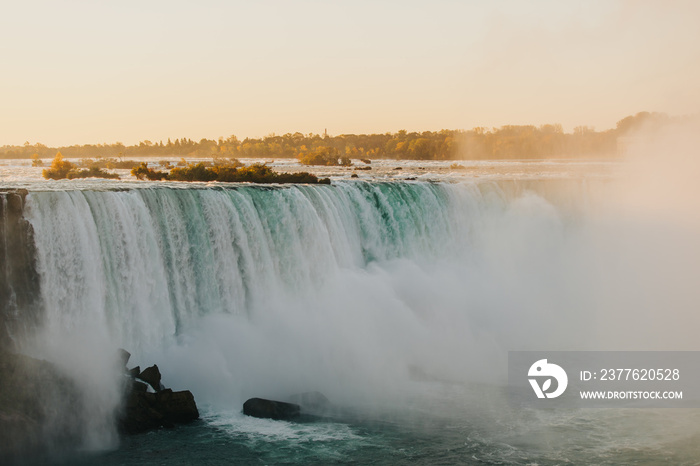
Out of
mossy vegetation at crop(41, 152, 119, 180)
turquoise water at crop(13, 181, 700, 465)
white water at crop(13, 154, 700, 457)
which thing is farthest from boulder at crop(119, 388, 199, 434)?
mossy vegetation at crop(41, 152, 119, 180)

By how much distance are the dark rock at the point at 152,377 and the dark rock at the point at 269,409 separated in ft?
5.06

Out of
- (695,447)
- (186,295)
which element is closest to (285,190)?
(186,295)

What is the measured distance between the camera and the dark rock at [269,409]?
497 inches

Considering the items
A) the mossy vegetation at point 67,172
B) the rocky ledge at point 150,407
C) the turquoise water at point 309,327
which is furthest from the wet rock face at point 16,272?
the mossy vegetation at point 67,172

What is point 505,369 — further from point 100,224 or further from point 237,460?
point 100,224

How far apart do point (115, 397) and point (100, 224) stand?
3.38 m

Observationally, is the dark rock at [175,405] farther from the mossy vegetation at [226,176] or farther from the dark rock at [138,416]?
the mossy vegetation at [226,176]

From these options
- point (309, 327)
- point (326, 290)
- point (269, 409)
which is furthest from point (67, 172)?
point (269, 409)

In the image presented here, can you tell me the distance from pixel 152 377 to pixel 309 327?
4.57 m

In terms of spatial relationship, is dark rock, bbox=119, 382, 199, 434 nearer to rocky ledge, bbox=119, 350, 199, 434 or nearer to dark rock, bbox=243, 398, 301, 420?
rocky ledge, bbox=119, 350, 199, 434

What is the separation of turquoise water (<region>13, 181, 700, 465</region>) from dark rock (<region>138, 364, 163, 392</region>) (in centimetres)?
57

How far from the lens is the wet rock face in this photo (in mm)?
11719

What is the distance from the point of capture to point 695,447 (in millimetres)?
11625

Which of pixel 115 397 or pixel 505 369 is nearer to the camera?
pixel 115 397
